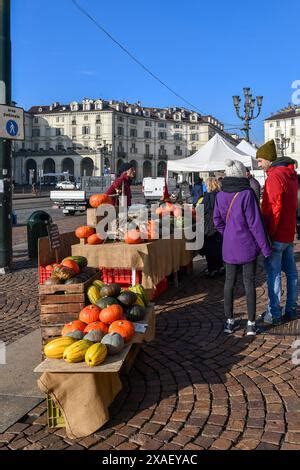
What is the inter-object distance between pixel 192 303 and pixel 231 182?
226 centimetres

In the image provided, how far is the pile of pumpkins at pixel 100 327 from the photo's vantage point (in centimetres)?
341

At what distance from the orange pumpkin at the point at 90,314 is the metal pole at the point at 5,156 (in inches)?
221

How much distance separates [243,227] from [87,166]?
103 m

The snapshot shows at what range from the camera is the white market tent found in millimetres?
14211

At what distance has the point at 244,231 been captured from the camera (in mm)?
5059

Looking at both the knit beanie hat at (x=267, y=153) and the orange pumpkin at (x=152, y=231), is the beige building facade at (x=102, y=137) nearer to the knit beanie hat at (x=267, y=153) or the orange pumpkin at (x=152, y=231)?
the orange pumpkin at (x=152, y=231)

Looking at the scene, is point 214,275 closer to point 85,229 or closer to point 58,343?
point 85,229

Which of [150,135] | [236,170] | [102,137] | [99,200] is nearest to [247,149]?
[99,200]

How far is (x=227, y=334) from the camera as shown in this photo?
5312 millimetres

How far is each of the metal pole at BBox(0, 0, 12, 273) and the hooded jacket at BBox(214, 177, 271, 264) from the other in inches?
212

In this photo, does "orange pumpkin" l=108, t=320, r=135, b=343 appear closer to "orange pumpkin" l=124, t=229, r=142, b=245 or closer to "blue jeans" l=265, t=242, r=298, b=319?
"blue jeans" l=265, t=242, r=298, b=319

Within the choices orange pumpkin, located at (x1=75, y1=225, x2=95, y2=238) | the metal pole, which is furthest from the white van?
orange pumpkin, located at (x1=75, y1=225, x2=95, y2=238)

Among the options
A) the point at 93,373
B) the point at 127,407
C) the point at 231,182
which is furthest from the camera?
the point at 231,182
